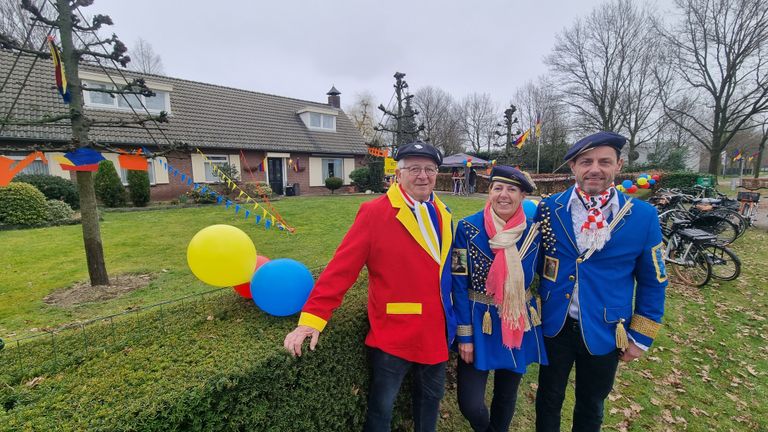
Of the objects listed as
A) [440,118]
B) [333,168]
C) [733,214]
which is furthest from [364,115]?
[733,214]

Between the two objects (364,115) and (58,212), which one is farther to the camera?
(364,115)

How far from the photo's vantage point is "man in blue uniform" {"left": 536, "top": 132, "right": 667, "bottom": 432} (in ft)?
6.57

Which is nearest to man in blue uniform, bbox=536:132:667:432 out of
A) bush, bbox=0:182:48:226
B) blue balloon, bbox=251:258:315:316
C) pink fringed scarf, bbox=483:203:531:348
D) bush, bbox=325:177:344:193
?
pink fringed scarf, bbox=483:203:531:348

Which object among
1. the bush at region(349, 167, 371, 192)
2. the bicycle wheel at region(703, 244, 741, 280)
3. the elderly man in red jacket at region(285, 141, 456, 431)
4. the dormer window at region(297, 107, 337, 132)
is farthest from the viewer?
the dormer window at region(297, 107, 337, 132)

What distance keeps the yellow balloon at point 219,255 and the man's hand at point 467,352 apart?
4.85ft

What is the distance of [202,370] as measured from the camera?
161cm

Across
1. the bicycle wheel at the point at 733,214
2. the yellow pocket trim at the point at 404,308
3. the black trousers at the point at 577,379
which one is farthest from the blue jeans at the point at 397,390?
the bicycle wheel at the point at 733,214

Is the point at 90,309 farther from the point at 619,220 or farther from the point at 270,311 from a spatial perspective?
the point at 619,220

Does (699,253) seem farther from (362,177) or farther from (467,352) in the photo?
(362,177)

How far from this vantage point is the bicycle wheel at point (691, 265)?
5.94 meters

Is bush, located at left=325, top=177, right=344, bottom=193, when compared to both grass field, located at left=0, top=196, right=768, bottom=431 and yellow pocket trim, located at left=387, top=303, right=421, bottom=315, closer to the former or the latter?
grass field, located at left=0, top=196, right=768, bottom=431

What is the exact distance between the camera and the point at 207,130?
16.5 meters

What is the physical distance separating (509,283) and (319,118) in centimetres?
2115

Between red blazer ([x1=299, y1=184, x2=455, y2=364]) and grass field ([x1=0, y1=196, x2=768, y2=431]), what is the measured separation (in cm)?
136
